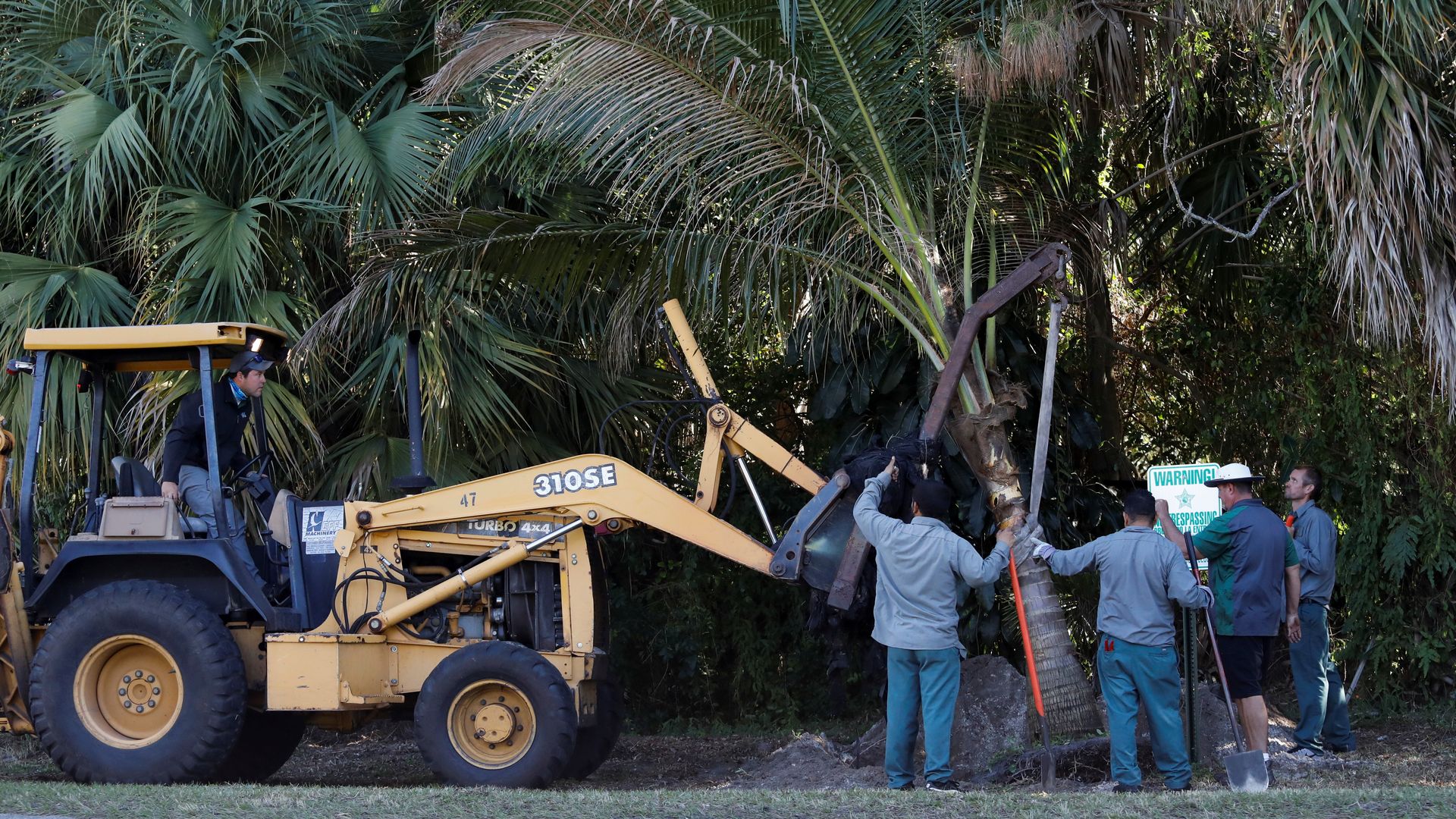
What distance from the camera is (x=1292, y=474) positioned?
28.3 feet

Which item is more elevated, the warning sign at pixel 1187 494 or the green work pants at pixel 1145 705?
the warning sign at pixel 1187 494

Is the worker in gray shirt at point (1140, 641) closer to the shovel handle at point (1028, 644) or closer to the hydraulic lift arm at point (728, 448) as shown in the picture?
the shovel handle at point (1028, 644)

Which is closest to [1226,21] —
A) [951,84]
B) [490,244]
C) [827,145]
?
[951,84]

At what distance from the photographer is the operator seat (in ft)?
25.0

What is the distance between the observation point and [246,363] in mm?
7695

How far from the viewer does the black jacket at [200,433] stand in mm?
7613

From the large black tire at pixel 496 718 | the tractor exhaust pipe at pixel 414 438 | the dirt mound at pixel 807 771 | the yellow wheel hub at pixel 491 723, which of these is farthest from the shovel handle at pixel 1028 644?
the tractor exhaust pipe at pixel 414 438

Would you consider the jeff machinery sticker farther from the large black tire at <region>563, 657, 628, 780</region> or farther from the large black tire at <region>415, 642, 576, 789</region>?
the large black tire at <region>563, 657, 628, 780</region>

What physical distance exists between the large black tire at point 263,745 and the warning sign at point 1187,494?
5079mm

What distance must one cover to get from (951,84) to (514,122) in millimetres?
2745

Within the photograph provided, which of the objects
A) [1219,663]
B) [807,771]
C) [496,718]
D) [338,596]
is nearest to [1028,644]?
[1219,663]

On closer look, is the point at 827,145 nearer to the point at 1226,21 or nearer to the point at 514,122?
the point at 514,122

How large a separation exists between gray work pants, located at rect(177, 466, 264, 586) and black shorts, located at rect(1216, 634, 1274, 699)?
5.40 meters

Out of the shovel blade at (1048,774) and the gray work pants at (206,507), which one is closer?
the shovel blade at (1048,774)
